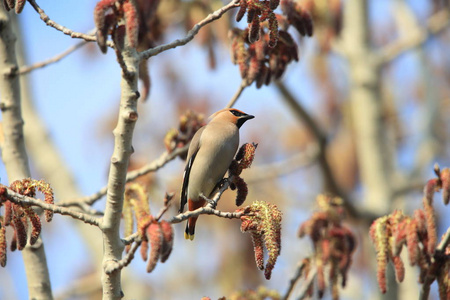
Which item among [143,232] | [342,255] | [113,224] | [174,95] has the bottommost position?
[143,232]

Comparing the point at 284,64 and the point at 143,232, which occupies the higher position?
the point at 284,64

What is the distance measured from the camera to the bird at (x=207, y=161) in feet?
11.3

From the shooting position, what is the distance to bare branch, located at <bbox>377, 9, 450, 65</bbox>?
22.3 ft

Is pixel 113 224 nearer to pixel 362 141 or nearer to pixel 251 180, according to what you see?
pixel 251 180

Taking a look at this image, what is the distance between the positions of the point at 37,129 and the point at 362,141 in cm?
341

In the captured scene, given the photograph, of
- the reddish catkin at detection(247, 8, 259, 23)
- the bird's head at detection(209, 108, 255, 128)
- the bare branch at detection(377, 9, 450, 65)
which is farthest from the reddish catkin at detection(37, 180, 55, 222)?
the bare branch at detection(377, 9, 450, 65)

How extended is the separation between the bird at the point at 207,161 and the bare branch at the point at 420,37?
3841 millimetres

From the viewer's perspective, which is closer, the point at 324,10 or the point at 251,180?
the point at 324,10

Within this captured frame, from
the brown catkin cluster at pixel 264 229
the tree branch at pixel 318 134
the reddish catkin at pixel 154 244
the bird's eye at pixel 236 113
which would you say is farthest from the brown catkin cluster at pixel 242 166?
the tree branch at pixel 318 134

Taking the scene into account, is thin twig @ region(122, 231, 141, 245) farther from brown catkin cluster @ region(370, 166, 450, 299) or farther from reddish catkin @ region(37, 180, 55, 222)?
brown catkin cluster @ region(370, 166, 450, 299)

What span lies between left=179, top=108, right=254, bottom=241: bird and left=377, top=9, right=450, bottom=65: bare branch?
384 centimetres

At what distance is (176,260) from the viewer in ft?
30.0

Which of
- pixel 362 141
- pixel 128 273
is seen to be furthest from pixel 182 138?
pixel 362 141

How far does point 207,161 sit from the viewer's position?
138 inches
